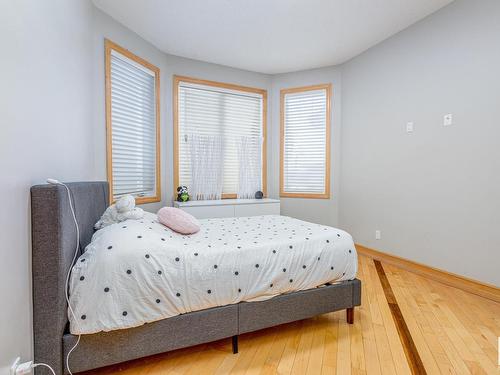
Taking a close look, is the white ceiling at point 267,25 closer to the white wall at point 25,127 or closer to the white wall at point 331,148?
the white wall at point 331,148

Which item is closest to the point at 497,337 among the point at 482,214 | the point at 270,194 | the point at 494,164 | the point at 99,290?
the point at 482,214

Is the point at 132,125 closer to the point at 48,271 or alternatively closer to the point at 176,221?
the point at 176,221

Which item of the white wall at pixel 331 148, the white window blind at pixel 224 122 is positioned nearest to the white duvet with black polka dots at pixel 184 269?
the white window blind at pixel 224 122

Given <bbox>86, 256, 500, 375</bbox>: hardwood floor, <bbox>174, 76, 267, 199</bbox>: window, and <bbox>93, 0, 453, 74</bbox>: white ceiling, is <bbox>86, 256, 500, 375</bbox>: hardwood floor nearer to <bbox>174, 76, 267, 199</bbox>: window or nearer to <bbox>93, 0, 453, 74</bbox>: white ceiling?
<bbox>174, 76, 267, 199</bbox>: window

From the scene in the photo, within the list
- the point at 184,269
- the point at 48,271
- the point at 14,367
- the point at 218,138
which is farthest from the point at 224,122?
→ the point at 14,367

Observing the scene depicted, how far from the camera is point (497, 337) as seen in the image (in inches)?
72.0

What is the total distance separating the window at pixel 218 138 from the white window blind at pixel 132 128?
1.26ft

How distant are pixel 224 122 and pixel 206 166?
0.77 metres

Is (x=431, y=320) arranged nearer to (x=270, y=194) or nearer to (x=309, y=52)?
(x=270, y=194)

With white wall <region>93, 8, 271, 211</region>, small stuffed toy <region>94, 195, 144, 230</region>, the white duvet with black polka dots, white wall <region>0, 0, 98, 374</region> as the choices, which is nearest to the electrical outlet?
white wall <region>0, 0, 98, 374</region>

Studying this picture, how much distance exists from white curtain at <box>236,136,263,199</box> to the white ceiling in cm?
120

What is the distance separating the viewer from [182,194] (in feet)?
12.3

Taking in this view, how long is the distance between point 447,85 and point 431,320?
227cm

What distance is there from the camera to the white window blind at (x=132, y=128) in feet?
9.71
